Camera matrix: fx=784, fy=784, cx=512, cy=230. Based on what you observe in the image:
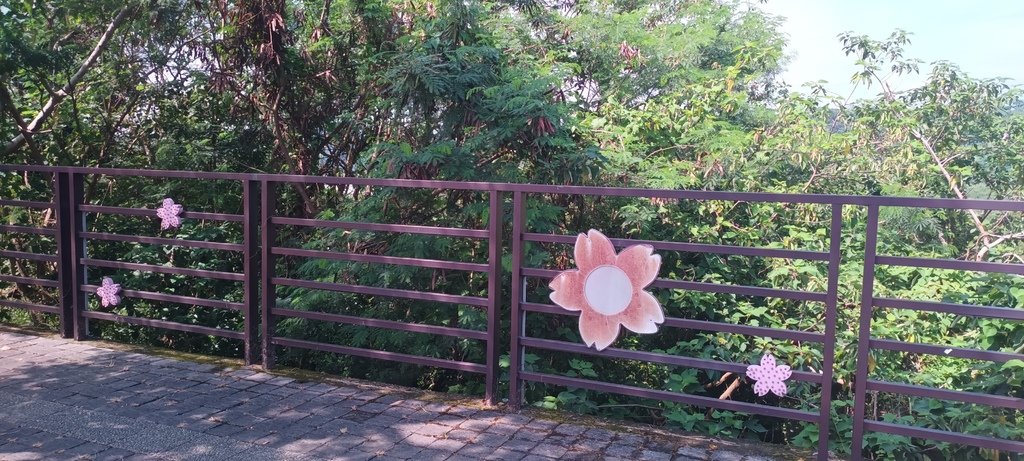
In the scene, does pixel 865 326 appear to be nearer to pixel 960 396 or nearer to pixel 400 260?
pixel 960 396

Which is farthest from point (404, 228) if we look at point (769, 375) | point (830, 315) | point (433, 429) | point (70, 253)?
point (70, 253)

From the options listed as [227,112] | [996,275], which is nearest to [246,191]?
[227,112]

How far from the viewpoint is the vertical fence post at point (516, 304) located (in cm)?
504

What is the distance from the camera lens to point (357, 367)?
7.10m

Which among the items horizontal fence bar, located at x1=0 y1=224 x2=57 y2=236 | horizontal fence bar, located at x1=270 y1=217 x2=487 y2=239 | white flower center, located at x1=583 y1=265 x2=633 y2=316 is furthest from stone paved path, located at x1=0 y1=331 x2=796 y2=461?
horizontal fence bar, located at x1=0 y1=224 x2=57 y2=236

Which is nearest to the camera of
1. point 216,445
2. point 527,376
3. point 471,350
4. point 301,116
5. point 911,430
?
point 911,430

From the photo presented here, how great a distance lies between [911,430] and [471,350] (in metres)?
3.34

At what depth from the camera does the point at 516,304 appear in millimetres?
5078

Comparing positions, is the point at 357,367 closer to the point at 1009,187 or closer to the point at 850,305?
the point at 850,305

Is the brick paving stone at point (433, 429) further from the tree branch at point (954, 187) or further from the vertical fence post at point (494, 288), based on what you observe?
the tree branch at point (954, 187)

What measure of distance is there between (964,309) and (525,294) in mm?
2527

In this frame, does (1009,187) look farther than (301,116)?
No

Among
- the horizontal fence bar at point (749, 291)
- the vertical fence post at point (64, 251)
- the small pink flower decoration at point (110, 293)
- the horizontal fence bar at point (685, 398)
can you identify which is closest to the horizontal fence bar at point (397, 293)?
the horizontal fence bar at point (685, 398)

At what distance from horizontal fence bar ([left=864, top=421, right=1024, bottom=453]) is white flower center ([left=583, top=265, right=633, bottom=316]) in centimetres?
148
